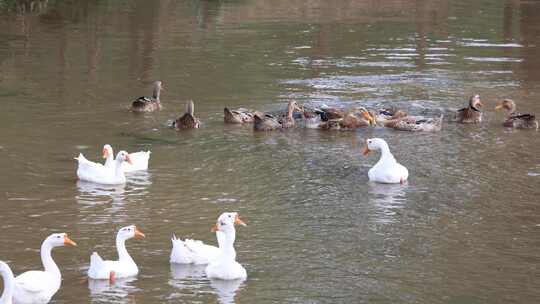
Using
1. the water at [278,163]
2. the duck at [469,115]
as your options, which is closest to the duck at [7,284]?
the water at [278,163]

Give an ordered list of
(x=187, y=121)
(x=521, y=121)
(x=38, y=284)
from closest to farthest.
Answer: (x=38, y=284) < (x=187, y=121) < (x=521, y=121)

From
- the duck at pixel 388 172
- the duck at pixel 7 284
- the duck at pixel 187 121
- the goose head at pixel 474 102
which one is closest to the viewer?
the duck at pixel 7 284

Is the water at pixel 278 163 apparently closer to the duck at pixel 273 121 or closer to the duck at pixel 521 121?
the duck at pixel 273 121

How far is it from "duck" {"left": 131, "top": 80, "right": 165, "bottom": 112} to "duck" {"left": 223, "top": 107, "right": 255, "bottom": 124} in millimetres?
1591

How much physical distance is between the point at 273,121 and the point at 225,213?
7497 mm

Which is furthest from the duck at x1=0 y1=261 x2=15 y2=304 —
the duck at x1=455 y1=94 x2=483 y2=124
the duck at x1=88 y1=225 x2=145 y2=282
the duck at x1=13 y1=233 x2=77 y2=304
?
the duck at x1=455 y1=94 x2=483 y2=124

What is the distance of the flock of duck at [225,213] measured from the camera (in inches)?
438

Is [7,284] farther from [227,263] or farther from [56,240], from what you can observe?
[227,263]

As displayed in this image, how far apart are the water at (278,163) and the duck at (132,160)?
0.32 meters

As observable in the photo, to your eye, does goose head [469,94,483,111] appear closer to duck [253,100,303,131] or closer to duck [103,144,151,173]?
duck [253,100,303,131]

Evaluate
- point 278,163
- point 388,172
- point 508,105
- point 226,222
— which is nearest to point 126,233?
point 226,222

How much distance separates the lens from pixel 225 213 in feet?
39.8

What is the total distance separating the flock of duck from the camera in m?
11.1

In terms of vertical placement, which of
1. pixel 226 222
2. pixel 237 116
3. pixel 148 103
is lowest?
pixel 237 116
